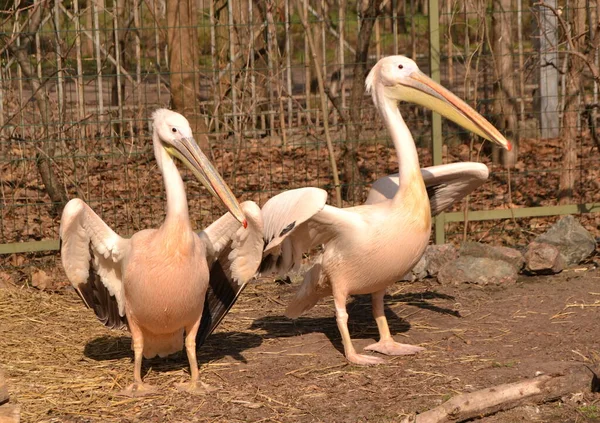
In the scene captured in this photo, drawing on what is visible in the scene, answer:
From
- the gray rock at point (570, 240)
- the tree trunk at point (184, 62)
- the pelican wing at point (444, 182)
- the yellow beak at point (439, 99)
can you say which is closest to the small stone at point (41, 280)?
the tree trunk at point (184, 62)

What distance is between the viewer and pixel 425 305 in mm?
6031

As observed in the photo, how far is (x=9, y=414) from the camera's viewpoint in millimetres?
3637

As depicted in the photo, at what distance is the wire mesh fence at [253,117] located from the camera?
7.11 meters

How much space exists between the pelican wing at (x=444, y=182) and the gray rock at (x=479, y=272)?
1.04m

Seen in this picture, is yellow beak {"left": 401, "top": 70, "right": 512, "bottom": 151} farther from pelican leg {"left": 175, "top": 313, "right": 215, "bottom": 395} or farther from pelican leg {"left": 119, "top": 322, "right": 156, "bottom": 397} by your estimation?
pelican leg {"left": 119, "top": 322, "right": 156, "bottom": 397}

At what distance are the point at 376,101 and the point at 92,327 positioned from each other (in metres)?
2.23

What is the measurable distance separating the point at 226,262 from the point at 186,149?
78 centimetres

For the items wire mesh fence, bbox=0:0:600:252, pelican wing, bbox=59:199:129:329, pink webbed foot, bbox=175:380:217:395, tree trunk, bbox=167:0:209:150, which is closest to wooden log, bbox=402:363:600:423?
pink webbed foot, bbox=175:380:217:395

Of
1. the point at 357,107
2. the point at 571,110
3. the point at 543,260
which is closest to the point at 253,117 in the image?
the point at 357,107

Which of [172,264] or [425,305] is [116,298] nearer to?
[172,264]

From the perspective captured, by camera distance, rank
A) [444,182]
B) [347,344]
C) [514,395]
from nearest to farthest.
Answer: [514,395], [347,344], [444,182]

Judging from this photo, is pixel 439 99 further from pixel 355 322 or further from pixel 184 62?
pixel 184 62

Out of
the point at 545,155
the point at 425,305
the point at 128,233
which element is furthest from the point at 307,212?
the point at 545,155

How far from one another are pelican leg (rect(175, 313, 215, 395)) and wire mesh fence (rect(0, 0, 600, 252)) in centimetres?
243
